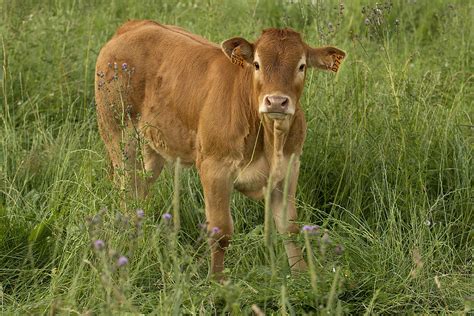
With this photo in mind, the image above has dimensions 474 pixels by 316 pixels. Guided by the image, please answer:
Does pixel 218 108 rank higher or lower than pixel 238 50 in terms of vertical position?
lower

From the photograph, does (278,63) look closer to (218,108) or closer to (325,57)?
(325,57)

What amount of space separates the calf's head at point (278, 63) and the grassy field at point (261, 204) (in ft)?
2.04

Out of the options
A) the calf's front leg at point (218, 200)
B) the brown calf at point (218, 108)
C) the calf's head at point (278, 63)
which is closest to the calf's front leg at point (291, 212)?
the brown calf at point (218, 108)

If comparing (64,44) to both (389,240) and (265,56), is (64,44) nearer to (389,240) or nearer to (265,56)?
(265,56)

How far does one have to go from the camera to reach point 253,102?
541 centimetres

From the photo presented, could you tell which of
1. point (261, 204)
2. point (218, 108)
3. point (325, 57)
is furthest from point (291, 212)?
point (325, 57)

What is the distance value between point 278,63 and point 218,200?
0.85 metres

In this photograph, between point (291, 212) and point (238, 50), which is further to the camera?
point (291, 212)

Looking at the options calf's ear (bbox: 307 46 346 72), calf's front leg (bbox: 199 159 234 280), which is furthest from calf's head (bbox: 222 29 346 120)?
calf's front leg (bbox: 199 159 234 280)

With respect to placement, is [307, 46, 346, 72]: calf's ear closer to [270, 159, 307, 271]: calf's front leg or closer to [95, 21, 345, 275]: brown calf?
[95, 21, 345, 275]: brown calf

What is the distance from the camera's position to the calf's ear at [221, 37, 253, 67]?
538 cm

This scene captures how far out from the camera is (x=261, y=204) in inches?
237

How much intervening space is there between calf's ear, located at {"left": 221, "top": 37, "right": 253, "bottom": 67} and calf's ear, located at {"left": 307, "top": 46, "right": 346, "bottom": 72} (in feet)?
1.07

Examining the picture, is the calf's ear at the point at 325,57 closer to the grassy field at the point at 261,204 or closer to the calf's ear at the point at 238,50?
the calf's ear at the point at 238,50
